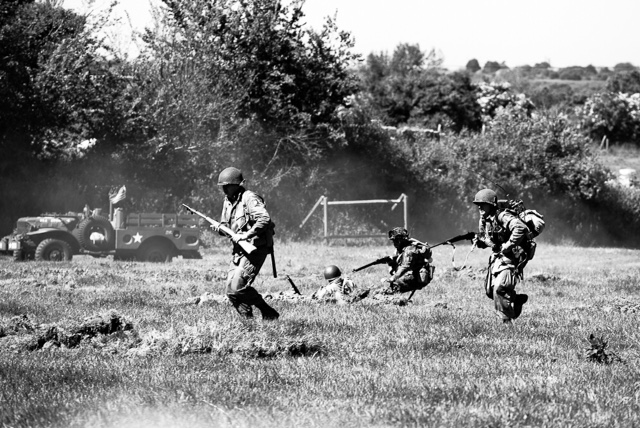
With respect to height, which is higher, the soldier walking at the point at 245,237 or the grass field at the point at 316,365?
the soldier walking at the point at 245,237

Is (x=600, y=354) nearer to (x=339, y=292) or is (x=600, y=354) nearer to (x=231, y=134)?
(x=339, y=292)

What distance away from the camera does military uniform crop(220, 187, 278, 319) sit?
11.3m

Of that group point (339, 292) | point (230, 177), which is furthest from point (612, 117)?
point (230, 177)

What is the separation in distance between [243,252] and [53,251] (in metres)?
13.6

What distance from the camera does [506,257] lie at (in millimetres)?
12148

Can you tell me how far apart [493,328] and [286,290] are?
698cm

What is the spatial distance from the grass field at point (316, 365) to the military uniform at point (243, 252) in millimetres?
452

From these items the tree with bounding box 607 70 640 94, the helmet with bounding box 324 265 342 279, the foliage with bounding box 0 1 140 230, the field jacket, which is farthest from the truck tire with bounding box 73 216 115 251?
the tree with bounding box 607 70 640 94

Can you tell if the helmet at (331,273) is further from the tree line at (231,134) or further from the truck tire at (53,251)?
the tree line at (231,134)

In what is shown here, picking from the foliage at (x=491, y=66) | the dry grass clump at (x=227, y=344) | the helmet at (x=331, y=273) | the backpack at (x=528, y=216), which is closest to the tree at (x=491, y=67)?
the foliage at (x=491, y=66)

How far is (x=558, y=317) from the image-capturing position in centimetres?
1266

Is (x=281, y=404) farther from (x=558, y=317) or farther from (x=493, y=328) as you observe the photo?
(x=558, y=317)

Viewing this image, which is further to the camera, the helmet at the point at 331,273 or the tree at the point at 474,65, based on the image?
the tree at the point at 474,65

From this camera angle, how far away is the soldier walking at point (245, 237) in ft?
37.2
